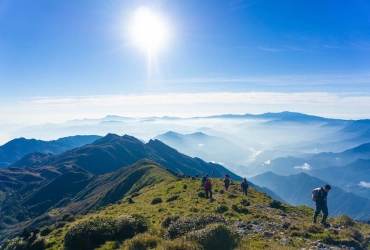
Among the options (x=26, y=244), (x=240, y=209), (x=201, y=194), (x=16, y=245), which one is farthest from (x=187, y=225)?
(x=201, y=194)

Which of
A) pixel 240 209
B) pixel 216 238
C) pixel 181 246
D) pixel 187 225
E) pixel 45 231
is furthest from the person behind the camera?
pixel 240 209

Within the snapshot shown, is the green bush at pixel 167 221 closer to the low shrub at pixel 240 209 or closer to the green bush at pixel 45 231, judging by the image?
the low shrub at pixel 240 209

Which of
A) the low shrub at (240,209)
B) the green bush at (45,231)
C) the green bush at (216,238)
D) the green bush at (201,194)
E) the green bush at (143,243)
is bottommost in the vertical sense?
the green bush at (45,231)

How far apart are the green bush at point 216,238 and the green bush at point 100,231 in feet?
19.2

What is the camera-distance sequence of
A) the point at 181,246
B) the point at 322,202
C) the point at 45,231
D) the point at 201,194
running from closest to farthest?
the point at 181,246 < the point at 322,202 < the point at 45,231 < the point at 201,194

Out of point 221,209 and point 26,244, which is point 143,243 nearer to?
point 26,244

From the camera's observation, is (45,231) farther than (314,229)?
Yes

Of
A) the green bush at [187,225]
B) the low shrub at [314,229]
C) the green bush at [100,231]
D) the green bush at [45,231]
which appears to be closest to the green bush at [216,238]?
the green bush at [187,225]

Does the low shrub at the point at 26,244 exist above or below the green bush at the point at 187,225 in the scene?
below

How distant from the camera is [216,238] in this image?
466 inches

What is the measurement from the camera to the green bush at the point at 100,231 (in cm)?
1517

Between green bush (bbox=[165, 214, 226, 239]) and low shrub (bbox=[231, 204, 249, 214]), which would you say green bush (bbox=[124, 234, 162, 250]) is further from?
low shrub (bbox=[231, 204, 249, 214])

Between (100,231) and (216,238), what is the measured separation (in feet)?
26.5

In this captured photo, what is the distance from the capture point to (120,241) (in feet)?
49.9
